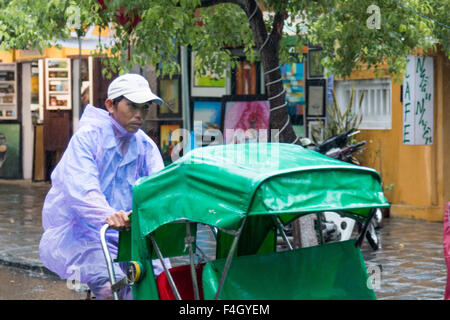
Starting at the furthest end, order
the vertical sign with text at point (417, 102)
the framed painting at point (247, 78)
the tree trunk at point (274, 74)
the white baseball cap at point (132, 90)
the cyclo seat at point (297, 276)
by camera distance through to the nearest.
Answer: the framed painting at point (247, 78)
the vertical sign with text at point (417, 102)
the tree trunk at point (274, 74)
the white baseball cap at point (132, 90)
the cyclo seat at point (297, 276)

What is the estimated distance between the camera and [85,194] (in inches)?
177

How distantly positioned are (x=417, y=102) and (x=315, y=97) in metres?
2.64

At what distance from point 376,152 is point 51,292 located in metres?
7.90

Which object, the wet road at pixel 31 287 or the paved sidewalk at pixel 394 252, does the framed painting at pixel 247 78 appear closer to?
the paved sidewalk at pixel 394 252

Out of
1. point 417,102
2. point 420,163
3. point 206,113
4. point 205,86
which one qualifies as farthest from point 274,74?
point 205,86

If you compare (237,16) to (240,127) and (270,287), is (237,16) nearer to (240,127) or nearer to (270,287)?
(240,127)

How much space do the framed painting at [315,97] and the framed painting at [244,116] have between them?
3.70 feet

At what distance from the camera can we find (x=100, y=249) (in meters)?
4.79

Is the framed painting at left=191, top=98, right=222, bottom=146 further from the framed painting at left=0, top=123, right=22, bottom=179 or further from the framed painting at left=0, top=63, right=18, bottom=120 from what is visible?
the framed painting at left=0, top=63, right=18, bottom=120

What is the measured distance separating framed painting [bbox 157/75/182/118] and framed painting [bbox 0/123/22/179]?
20.6 ft

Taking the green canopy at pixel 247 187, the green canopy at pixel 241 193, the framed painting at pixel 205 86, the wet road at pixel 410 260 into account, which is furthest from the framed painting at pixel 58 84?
the green canopy at pixel 247 187

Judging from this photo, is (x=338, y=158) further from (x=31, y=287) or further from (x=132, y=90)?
(x=132, y=90)

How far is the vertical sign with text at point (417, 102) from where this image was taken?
46.5 feet
